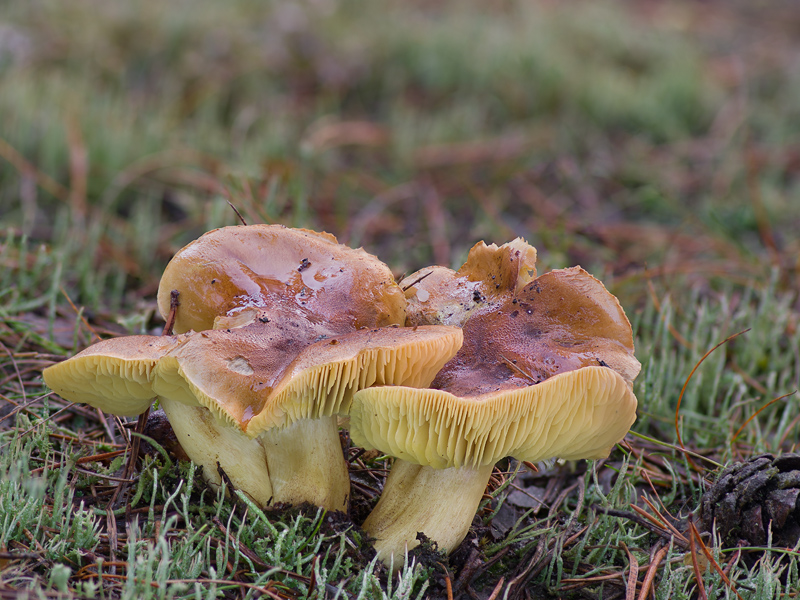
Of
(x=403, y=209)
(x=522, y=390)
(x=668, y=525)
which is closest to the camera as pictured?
(x=522, y=390)

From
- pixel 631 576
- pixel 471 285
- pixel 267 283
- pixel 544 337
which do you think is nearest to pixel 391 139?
pixel 471 285

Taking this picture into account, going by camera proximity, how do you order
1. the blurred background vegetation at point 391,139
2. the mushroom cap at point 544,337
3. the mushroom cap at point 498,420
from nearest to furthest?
the mushroom cap at point 498,420 < the mushroom cap at point 544,337 < the blurred background vegetation at point 391,139

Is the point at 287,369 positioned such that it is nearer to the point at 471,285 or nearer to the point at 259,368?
the point at 259,368

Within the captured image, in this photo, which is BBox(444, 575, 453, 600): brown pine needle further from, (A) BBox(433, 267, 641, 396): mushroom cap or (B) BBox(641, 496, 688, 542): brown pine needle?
(B) BBox(641, 496, 688, 542): brown pine needle

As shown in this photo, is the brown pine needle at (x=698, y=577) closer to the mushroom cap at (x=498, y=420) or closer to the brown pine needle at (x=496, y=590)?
the mushroom cap at (x=498, y=420)

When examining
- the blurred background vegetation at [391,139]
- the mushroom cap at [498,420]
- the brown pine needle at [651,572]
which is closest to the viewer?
the mushroom cap at [498,420]

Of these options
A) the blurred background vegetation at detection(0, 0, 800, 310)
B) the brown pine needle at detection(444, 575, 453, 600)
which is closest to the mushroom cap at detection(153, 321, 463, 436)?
the brown pine needle at detection(444, 575, 453, 600)

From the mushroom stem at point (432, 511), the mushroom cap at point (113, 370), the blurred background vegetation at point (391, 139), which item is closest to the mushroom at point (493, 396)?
the mushroom stem at point (432, 511)
